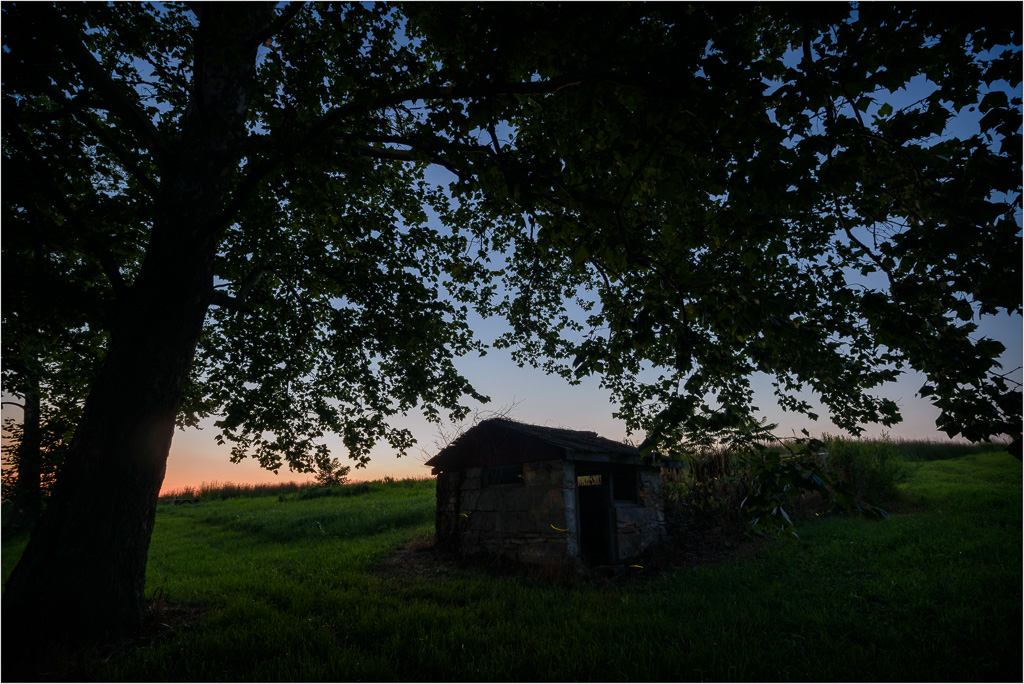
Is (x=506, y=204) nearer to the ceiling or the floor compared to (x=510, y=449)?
nearer to the ceiling

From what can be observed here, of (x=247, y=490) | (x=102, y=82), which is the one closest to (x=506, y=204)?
(x=102, y=82)

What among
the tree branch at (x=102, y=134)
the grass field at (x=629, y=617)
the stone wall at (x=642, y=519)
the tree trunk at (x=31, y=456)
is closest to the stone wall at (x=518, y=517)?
the grass field at (x=629, y=617)

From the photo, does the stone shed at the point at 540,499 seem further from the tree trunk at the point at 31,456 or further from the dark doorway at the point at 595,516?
the tree trunk at the point at 31,456

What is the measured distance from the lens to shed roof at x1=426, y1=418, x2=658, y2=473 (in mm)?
10586

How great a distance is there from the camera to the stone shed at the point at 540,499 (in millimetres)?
10242

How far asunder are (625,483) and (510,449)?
392cm

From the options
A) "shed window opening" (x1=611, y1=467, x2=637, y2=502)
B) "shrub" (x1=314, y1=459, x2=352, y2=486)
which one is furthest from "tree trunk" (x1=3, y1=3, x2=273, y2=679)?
"shed window opening" (x1=611, y1=467, x2=637, y2=502)

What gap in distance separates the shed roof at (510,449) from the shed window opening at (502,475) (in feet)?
0.79

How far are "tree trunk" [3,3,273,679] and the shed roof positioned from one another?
7.39 metres

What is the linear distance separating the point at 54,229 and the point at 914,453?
4421cm

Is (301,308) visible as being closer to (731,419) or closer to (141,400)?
(141,400)

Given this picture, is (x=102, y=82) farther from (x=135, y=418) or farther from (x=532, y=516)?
(x=532, y=516)

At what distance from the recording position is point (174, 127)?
8336mm

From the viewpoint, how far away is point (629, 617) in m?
6.28
